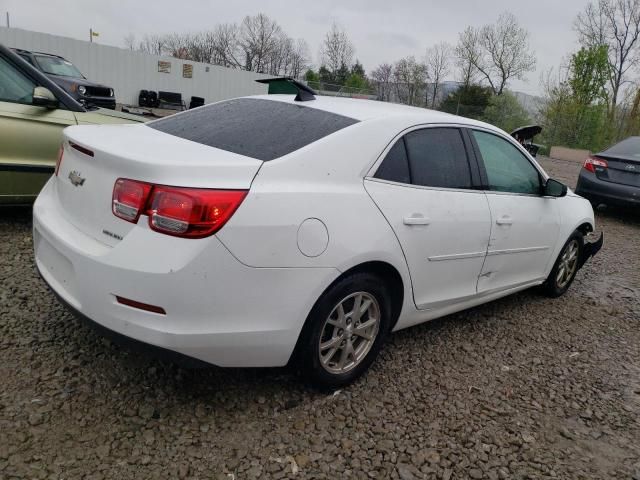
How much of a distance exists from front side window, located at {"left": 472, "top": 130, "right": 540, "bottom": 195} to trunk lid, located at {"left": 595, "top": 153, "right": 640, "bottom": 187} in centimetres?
544

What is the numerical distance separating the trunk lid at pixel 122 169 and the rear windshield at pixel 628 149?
27.5 ft

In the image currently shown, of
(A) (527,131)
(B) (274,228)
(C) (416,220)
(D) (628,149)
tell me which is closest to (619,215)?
(D) (628,149)

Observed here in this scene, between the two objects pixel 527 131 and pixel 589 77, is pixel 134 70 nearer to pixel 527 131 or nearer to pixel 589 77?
pixel 527 131

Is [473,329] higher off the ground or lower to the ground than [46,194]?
lower

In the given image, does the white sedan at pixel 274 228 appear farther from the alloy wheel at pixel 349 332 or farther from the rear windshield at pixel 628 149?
the rear windshield at pixel 628 149

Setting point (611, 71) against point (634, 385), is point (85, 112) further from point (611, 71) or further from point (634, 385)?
point (611, 71)

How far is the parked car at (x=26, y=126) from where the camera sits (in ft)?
14.4

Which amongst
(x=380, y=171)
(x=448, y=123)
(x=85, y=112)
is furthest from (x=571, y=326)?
(x=85, y=112)

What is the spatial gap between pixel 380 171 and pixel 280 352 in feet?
3.48

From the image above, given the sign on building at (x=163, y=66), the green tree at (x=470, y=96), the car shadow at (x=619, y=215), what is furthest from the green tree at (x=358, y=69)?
the car shadow at (x=619, y=215)

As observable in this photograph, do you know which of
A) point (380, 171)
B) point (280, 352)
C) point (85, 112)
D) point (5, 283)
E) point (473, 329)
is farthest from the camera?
point (85, 112)

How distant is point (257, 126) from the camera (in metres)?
2.78

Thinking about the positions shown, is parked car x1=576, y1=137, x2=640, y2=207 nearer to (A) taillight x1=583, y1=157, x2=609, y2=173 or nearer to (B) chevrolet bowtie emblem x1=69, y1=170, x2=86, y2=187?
(A) taillight x1=583, y1=157, x2=609, y2=173

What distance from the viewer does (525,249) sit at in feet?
12.7
